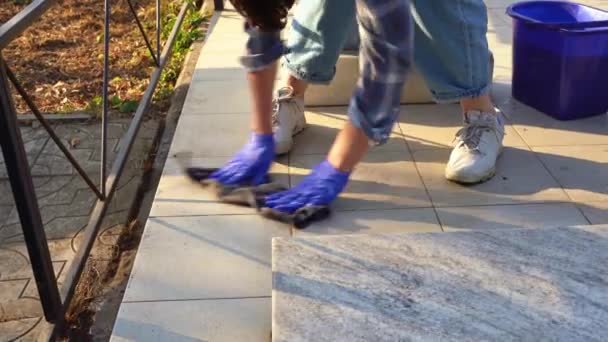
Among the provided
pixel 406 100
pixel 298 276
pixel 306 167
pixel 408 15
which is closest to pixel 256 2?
pixel 408 15

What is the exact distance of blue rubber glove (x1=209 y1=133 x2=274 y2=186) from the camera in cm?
238

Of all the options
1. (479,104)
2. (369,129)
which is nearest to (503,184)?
(479,104)

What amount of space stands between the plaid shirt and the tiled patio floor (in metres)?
0.36

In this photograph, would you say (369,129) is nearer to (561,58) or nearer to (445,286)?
(445,286)

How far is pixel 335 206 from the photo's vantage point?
7.64 feet

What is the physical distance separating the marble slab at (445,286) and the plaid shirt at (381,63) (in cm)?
39

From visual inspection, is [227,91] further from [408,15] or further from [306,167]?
[408,15]

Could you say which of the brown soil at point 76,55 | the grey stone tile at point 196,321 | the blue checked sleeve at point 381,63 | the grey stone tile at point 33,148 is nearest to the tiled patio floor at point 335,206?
the grey stone tile at point 196,321

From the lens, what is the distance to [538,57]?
9.30ft

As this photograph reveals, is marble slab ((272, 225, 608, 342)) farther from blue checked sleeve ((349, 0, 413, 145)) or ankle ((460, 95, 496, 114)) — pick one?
ankle ((460, 95, 496, 114))

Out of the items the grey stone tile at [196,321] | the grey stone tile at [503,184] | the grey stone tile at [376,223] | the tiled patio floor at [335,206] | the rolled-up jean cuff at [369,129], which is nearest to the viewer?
the grey stone tile at [196,321]

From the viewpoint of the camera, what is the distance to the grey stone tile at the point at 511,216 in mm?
2207

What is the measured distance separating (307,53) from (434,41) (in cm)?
47

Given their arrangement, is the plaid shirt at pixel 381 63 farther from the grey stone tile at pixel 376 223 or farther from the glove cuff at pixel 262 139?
the glove cuff at pixel 262 139
